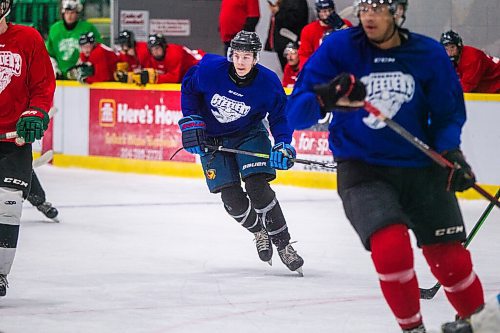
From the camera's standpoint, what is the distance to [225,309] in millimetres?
4602

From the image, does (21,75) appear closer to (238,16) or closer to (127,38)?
(238,16)

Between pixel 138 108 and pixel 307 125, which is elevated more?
pixel 307 125

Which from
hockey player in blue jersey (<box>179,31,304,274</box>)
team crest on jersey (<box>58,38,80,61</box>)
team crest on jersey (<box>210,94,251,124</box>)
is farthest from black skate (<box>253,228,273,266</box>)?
team crest on jersey (<box>58,38,80,61</box>)

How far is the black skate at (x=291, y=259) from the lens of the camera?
5.44m

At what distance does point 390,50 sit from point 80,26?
27.7ft

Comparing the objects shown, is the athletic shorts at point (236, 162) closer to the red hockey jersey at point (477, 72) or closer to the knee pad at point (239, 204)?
the knee pad at point (239, 204)

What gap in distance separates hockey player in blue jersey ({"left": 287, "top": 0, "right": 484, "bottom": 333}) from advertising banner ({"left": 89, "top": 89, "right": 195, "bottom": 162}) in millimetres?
6445

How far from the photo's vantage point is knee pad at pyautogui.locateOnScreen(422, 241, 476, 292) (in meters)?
3.49

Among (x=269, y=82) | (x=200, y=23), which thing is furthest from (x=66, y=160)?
(x=269, y=82)

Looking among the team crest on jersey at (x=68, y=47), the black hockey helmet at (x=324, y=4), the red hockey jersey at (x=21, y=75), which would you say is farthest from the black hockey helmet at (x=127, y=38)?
the red hockey jersey at (x=21, y=75)

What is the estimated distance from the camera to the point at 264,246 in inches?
223

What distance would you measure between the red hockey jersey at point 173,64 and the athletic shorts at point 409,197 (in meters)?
6.90

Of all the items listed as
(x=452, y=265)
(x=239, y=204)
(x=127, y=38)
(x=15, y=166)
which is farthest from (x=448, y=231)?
(x=127, y=38)

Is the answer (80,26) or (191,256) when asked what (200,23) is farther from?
(191,256)
